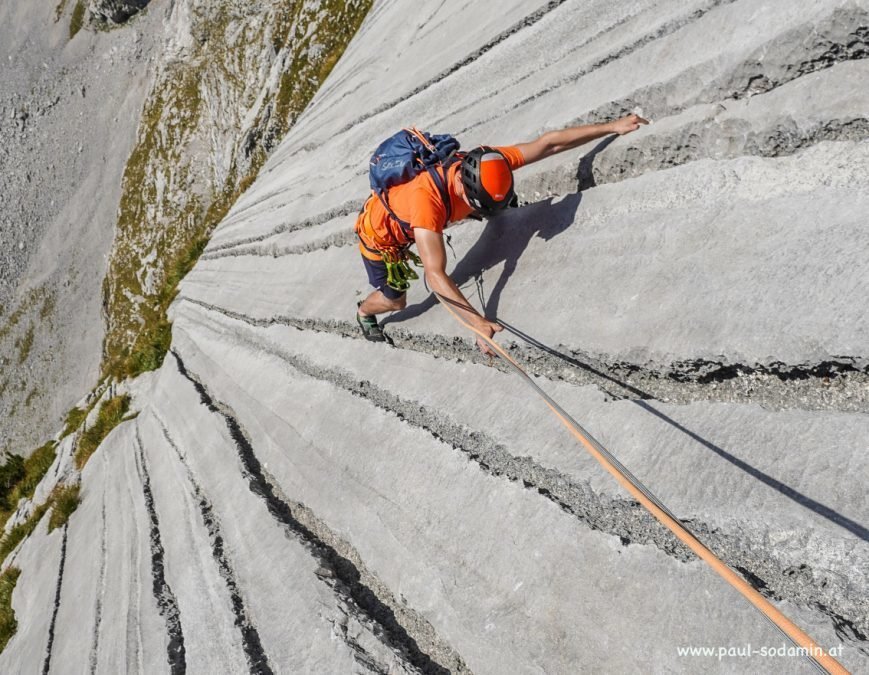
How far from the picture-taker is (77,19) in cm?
3145

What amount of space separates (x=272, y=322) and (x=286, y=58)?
10.7m

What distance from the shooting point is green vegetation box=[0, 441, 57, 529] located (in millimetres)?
9866

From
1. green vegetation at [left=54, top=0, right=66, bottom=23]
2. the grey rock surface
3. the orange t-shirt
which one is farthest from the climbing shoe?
green vegetation at [left=54, top=0, right=66, bottom=23]

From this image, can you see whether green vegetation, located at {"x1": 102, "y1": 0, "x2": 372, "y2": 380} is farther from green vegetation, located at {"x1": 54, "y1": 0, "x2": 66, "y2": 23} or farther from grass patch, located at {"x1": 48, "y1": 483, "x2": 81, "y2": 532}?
green vegetation, located at {"x1": 54, "y1": 0, "x2": 66, "y2": 23}

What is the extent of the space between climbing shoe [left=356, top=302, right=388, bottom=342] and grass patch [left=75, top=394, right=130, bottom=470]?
18.4 feet

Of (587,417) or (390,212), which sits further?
(390,212)

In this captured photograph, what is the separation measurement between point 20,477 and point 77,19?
3208 centimetres

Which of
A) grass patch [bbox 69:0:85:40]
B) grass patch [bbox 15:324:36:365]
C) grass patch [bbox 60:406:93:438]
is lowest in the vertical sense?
grass patch [bbox 60:406:93:438]

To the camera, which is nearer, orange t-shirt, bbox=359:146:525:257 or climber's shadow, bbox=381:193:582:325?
orange t-shirt, bbox=359:146:525:257

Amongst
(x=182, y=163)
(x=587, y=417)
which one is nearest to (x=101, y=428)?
(x=587, y=417)

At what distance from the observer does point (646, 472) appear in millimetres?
1823

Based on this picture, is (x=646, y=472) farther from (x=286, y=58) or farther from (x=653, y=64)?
(x=286, y=58)

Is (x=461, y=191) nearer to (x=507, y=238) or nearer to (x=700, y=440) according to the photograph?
(x=507, y=238)

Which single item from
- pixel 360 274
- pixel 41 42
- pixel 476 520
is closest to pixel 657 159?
pixel 476 520
